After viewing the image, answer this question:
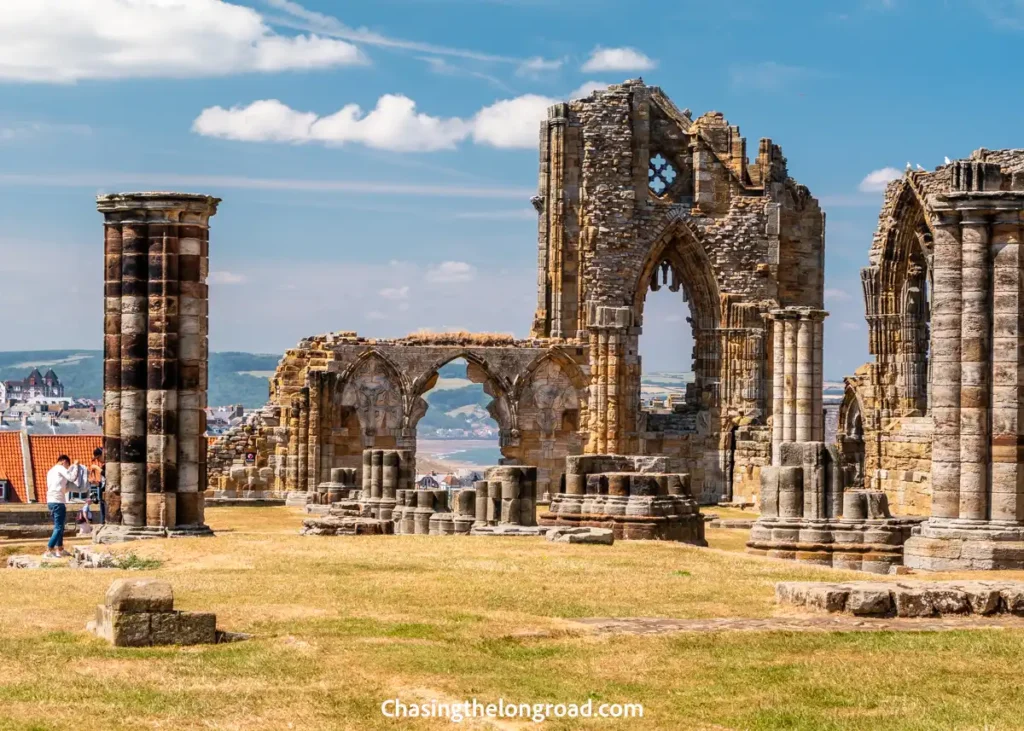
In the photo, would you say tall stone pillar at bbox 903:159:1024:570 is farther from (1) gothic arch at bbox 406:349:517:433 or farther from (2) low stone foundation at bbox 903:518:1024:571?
(1) gothic arch at bbox 406:349:517:433

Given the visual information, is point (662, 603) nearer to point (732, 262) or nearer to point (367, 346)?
point (367, 346)

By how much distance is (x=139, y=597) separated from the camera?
12062mm

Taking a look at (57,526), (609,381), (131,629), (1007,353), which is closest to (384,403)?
(609,381)

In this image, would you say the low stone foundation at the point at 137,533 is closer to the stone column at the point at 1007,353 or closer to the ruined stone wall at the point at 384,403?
the stone column at the point at 1007,353

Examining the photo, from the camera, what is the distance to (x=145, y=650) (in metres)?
11.8

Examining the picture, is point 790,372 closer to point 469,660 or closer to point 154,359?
point 154,359

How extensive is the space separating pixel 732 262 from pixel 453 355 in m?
7.82

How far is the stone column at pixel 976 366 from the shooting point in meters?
20.5

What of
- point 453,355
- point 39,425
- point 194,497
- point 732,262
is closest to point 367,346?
point 453,355

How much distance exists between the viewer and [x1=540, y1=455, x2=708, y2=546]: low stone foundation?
25714 millimetres

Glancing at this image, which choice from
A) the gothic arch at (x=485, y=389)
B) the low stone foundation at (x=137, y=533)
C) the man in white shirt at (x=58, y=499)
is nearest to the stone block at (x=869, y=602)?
the man in white shirt at (x=58, y=499)

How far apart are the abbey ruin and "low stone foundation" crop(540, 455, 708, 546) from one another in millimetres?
39

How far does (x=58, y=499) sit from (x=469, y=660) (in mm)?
10749

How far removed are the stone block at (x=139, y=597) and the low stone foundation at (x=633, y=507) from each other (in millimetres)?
13643
